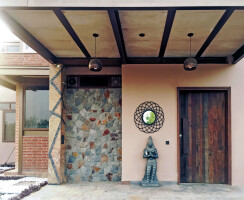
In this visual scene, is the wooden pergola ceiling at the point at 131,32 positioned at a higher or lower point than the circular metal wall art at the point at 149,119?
higher

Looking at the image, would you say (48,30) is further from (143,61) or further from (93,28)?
(143,61)

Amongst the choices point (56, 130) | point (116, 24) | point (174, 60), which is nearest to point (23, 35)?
point (116, 24)

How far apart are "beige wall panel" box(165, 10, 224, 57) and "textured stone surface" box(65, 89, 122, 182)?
1.85m

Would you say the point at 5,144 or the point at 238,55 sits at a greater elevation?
the point at 238,55

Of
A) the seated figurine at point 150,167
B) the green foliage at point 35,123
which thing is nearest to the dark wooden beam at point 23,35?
the green foliage at point 35,123

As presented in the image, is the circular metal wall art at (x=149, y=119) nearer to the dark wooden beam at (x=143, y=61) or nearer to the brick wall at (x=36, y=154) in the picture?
the dark wooden beam at (x=143, y=61)

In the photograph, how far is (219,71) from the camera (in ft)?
19.3

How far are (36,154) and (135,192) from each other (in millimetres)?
3315

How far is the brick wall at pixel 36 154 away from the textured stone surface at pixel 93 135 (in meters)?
1.21

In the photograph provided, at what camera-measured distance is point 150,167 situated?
561 centimetres

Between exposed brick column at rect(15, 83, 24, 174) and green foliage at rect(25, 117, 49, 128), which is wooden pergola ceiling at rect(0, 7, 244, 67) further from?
green foliage at rect(25, 117, 49, 128)

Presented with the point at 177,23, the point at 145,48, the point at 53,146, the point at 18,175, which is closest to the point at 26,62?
the point at 53,146

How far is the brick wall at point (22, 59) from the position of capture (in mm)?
6934
